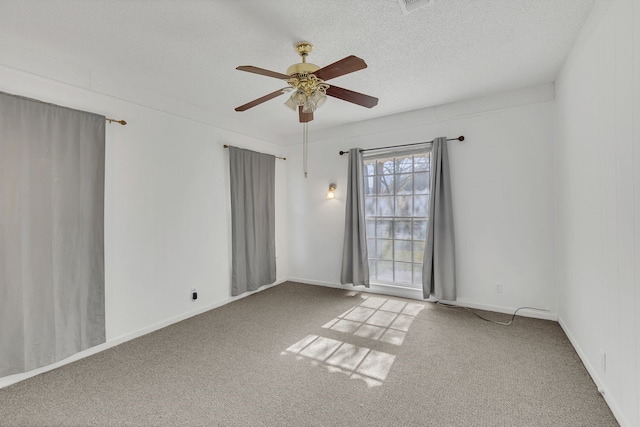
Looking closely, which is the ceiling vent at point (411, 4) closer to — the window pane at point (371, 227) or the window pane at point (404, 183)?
the window pane at point (404, 183)

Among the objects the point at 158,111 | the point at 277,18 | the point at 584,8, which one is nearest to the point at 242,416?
the point at 277,18

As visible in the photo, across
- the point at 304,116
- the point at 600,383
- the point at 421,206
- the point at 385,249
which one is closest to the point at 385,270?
the point at 385,249

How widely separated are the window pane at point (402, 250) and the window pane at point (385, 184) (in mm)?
737

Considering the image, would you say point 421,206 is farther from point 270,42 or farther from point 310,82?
point 270,42

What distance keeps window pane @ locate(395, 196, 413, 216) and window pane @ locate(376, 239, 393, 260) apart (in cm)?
46

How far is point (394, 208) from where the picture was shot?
13.6 feet

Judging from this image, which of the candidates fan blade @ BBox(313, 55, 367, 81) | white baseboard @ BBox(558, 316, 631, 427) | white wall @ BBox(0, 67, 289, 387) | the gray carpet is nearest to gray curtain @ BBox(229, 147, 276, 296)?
white wall @ BBox(0, 67, 289, 387)

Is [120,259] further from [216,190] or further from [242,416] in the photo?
[242,416]

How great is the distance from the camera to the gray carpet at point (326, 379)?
5.83 feet

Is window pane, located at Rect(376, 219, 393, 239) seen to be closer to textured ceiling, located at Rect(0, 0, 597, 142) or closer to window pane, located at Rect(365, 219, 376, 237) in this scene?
window pane, located at Rect(365, 219, 376, 237)

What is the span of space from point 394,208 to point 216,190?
8.17 ft

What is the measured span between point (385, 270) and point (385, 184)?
127cm

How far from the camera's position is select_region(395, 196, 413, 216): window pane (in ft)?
13.2

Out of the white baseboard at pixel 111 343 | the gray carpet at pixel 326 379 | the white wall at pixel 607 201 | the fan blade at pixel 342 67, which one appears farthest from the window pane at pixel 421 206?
the white baseboard at pixel 111 343
